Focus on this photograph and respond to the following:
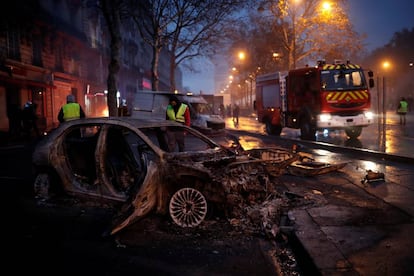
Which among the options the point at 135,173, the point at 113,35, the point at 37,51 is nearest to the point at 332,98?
the point at 113,35

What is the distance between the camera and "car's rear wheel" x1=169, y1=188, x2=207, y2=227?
16.8ft

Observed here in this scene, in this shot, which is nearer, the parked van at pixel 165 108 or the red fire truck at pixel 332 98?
the red fire truck at pixel 332 98

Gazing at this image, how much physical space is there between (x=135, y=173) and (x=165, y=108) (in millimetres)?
11242

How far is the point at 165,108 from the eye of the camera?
55.9ft

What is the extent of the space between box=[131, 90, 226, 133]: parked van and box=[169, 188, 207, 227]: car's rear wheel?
36.7ft

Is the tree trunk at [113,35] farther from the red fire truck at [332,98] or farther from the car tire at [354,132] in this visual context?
the car tire at [354,132]

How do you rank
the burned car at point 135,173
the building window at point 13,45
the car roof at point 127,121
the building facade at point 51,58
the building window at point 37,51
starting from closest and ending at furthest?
the burned car at point 135,173 → the car roof at point 127,121 → the building facade at point 51,58 → the building window at point 13,45 → the building window at point 37,51

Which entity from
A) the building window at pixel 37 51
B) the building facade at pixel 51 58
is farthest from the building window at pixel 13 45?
the building window at pixel 37 51

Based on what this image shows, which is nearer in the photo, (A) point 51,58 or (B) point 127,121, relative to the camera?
(B) point 127,121

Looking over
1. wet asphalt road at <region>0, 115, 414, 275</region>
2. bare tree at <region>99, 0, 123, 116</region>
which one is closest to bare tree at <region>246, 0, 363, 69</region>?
bare tree at <region>99, 0, 123, 116</region>

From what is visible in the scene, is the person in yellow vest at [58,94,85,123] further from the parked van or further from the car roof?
the parked van

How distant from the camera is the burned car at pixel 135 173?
5.06 m

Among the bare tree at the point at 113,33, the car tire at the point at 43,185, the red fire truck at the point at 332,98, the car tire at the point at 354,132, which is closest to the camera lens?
the car tire at the point at 43,185

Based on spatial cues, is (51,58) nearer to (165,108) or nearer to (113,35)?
(113,35)
